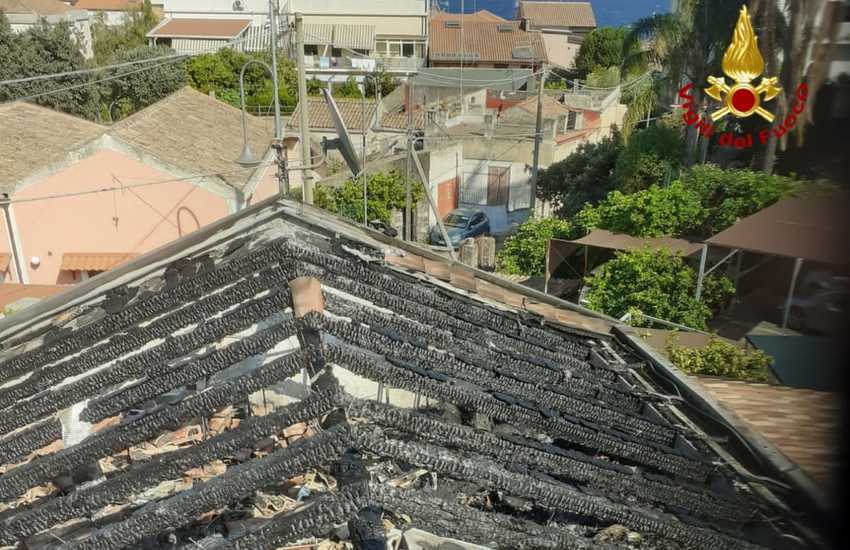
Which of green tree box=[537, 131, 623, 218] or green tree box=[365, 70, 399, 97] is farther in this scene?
green tree box=[365, 70, 399, 97]

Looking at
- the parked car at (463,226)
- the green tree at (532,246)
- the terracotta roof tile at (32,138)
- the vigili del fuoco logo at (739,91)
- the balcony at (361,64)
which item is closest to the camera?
the vigili del fuoco logo at (739,91)

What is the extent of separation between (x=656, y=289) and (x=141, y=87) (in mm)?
29398

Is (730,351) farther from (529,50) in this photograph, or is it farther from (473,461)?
(529,50)

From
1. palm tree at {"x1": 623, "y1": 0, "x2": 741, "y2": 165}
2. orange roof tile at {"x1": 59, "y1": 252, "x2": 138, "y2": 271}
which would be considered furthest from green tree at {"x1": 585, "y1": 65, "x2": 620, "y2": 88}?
orange roof tile at {"x1": 59, "y1": 252, "x2": 138, "y2": 271}

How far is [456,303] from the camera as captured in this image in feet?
11.1

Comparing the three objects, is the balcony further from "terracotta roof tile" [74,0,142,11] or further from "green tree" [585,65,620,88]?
"terracotta roof tile" [74,0,142,11]

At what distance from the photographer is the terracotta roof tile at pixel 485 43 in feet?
139

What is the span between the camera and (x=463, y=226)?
2075 centimetres

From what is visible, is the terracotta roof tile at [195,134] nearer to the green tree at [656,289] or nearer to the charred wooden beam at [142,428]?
the green tree at [656,289]

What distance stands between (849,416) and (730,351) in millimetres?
6315

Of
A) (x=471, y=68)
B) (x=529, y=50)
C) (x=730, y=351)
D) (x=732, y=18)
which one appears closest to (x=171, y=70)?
(x=471, y=68)

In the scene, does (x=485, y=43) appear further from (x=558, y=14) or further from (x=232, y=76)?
(x=232, y=76)

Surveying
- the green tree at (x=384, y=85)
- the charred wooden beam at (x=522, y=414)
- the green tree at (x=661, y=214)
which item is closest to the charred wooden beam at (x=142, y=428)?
the charred wooden beam at (x=522, y=414)

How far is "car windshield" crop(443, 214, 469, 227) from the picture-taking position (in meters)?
20.8
